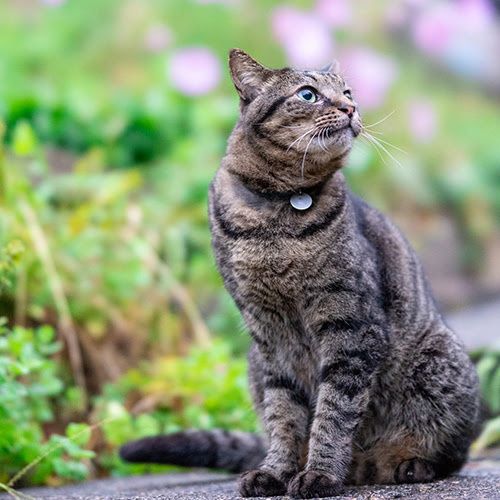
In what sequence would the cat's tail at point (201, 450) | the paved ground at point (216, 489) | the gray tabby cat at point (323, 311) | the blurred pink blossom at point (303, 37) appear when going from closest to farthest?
the paved ground at point (216, 489), the gray tabby cat at point (323, 311), the cat's tail at point (201, 450), the blurred pink blossom at point (303, 37)

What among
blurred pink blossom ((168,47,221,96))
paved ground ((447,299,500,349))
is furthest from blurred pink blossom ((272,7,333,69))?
paved ground ((447,299,500,349))

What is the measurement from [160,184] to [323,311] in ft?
9.62

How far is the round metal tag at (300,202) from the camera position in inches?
115

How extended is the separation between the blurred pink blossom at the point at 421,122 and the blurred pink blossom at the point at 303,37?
2.81ft

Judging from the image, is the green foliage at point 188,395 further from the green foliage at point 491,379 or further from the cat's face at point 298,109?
the cat's face at point 298,109

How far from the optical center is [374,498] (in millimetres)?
2492

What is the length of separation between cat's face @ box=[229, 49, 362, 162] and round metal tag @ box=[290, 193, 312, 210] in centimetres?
12

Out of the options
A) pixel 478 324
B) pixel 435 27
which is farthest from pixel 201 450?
pixel 435 27

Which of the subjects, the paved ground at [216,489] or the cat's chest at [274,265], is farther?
the cat's chest at [274,265]

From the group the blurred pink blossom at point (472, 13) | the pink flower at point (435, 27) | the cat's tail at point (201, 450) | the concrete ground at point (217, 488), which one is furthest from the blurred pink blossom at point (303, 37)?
the cat's tail at point (201, 450)

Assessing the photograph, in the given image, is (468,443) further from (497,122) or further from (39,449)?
(497,122)

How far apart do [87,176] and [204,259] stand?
2.35ft

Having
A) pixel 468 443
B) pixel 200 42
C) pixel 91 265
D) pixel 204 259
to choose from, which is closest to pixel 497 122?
pixel 200 42

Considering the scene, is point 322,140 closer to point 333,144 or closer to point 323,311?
point 333,144
